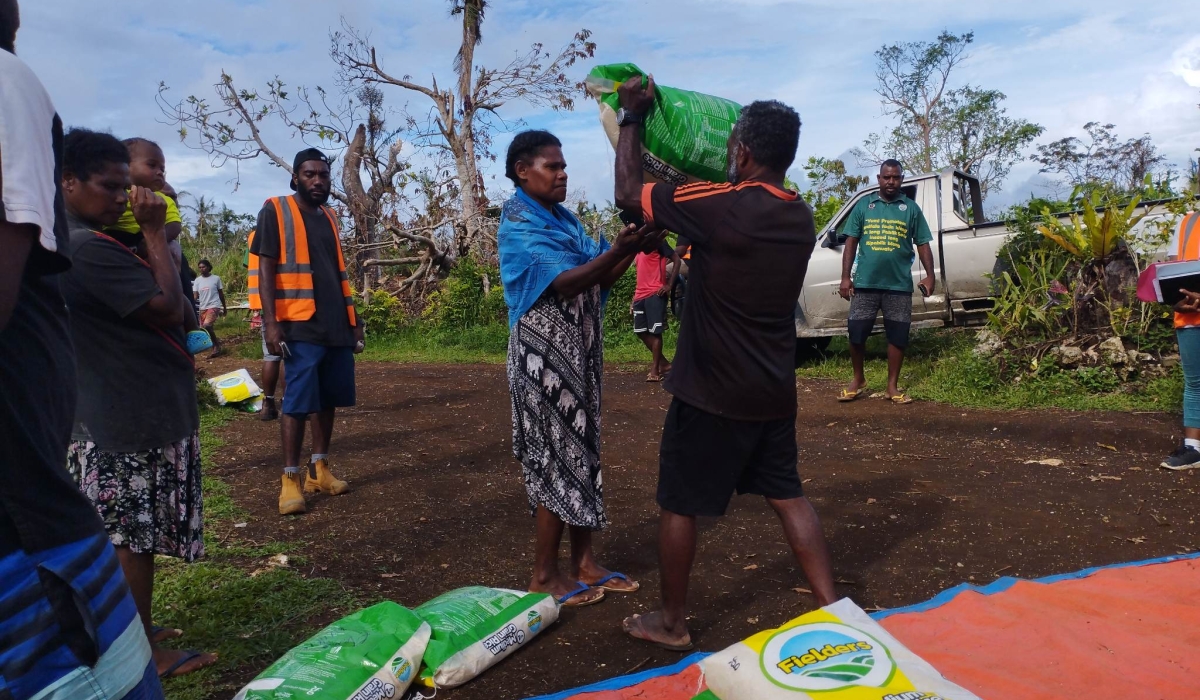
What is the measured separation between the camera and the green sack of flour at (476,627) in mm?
2631

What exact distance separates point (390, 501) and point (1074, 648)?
3378 millimetres

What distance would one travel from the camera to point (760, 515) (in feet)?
14.2

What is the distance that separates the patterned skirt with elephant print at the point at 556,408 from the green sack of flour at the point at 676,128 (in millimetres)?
617

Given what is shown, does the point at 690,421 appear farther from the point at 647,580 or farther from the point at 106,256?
the point at 106,256

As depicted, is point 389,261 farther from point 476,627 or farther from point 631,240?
point 476,627

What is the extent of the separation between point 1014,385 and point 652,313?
3384 millimetres

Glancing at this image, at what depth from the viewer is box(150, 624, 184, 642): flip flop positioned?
9.62 feet

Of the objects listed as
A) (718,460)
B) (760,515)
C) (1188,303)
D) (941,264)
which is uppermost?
(941,264)

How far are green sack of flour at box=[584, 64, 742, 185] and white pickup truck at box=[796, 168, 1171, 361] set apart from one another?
496cm

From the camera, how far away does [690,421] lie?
9.02 ft

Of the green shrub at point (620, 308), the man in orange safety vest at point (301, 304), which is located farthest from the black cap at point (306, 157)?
the green shrub at point (620, 308)

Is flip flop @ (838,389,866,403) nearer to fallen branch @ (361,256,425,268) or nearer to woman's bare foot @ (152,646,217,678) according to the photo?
woman's bare foot @ (152,646,217,678)

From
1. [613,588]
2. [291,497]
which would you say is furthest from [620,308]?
[613,588]

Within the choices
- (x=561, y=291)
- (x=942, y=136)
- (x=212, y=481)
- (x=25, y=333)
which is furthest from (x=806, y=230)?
(x=942, y=136)
